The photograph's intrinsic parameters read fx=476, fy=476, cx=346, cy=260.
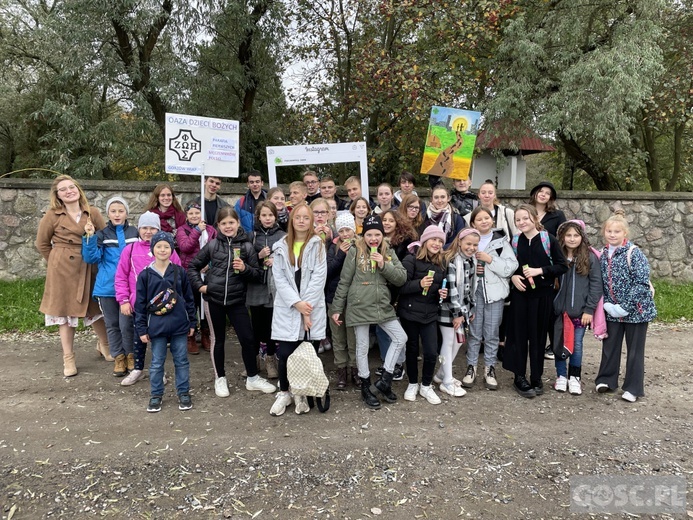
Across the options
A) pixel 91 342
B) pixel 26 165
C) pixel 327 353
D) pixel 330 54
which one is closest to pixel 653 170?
pixel 330 54

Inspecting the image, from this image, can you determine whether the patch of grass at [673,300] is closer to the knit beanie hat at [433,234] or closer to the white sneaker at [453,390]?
the white sneaker at [453,390]

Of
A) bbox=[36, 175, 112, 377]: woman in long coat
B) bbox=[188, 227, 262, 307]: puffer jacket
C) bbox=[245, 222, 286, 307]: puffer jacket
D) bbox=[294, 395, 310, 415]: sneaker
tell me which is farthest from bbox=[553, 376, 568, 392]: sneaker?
bbox=[36, 175, 112, 377]: woman in long coat

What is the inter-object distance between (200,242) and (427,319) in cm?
265

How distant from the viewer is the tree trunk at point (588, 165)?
41.2 ft

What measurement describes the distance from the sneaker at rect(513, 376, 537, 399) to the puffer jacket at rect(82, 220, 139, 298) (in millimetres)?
3990

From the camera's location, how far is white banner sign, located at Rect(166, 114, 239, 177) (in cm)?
568

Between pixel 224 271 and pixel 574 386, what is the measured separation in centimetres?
346

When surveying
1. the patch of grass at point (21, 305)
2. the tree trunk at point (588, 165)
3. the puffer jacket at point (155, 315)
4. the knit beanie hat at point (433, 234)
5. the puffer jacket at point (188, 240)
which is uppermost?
the tree trunk at point (588, 165)

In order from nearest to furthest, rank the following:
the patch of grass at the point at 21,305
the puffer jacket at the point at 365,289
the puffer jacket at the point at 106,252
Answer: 1. the puffer jacket at the point at 365,289
2. the puffer jacket at the point at 106,252
3. the patch of grass at the point at 21,305

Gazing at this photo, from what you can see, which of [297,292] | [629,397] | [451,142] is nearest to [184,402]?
[297,292]

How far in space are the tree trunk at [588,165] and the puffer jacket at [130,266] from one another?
1075cm

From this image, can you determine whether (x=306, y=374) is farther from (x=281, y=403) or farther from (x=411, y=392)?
(x=411, y=392)

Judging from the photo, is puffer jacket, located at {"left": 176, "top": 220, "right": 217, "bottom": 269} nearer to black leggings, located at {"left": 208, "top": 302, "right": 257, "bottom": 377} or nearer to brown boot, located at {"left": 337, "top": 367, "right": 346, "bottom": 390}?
black leggings, located at {"left": 208, "top": 302, "right": 257, "bottom": 377}

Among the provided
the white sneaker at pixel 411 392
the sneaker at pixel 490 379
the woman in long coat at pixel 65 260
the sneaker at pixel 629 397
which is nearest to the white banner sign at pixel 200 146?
the woman in long coat at pixel 65 260
